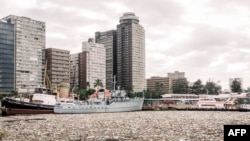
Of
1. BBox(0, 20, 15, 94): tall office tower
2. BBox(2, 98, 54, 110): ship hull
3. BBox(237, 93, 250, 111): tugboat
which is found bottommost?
BBox(237, 93, 250, 111): tugboat

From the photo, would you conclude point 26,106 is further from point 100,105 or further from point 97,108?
point 100,105

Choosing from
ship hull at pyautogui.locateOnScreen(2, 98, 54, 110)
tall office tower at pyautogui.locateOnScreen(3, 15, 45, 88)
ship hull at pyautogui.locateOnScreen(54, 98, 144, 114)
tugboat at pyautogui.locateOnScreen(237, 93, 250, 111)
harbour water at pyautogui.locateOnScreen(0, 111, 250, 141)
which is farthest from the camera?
tall office tower at pyautogui.locateOnScreen(3, 15, 45, 88)

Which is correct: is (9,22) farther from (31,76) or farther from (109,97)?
(109,97)

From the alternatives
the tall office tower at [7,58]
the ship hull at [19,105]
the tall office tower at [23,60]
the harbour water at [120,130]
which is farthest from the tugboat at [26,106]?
the tall office tower at [23,60]

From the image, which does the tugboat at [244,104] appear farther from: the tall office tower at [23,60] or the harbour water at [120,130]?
the tall office tower at [23,60]

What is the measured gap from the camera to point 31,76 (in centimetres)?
19462

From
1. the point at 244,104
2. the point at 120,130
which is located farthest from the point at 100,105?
the point at 120,130

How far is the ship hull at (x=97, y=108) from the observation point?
271 ft

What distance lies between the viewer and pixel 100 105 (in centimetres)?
8838

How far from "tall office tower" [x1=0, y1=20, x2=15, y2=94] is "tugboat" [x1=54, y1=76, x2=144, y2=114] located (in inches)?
3549

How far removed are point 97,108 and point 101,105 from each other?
4.40 feet

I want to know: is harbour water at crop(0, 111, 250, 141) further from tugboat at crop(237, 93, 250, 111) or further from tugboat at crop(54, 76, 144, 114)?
tugboat at crop(237, 93, 250, 111)

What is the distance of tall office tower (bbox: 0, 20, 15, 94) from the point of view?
6850 inches

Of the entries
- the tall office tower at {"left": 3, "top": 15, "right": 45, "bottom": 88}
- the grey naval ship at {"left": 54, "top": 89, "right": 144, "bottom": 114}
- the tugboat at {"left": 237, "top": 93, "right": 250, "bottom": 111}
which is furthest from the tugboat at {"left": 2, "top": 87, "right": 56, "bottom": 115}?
the tall office tower at {"left": 3, "top": 15, "right": 45, "bottom": 88}
